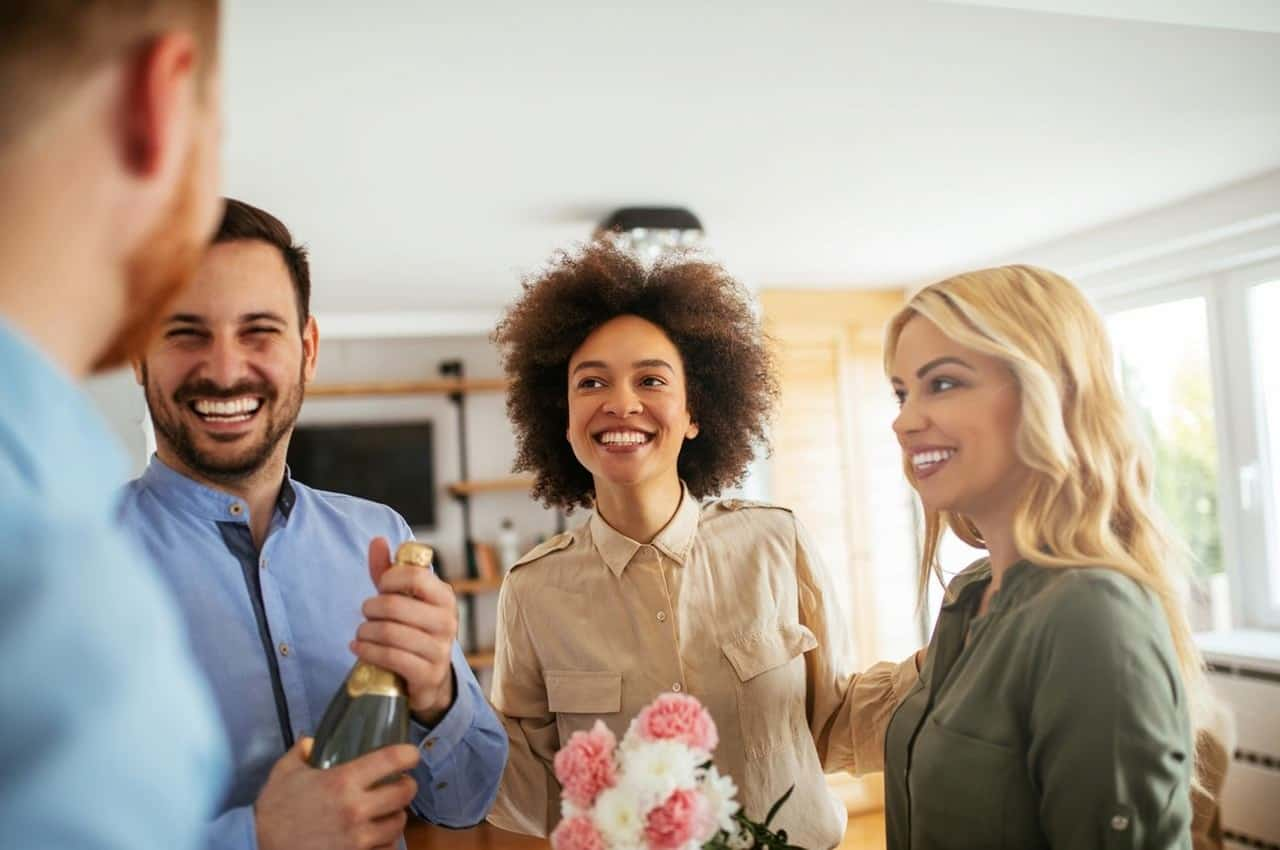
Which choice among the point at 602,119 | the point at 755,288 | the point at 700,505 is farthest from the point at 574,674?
the point at 755,288

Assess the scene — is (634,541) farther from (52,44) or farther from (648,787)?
(52,44)

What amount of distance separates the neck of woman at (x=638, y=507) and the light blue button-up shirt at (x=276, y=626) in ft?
1.62

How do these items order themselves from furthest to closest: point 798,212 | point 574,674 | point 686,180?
point 798,212, point 686,180, point 574,674

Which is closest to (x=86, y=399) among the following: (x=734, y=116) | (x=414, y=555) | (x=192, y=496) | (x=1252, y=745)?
(x=414, y=555)

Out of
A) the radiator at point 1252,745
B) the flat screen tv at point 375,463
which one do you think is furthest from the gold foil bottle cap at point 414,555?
the flat screen tv at point 375,463

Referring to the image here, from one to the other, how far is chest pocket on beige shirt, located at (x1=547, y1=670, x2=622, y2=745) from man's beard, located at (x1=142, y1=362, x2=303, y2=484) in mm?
648

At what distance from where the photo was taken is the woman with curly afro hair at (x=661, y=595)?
63.3 inches

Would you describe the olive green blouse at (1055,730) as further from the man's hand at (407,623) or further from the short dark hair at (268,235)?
the short dark hair at (268,235)

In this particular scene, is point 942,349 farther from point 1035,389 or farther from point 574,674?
point 574,674

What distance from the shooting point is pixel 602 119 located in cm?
293

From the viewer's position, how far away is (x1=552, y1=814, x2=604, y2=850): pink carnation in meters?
0.94

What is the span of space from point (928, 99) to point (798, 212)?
A: 125 cm

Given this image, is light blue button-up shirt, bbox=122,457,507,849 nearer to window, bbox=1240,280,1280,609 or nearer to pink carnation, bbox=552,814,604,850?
pink carnation, bbox=552,814,604,850

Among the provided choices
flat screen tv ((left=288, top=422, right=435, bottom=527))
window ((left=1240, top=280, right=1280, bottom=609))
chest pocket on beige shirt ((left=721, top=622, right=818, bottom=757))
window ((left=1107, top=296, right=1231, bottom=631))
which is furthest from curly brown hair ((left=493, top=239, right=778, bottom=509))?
flat screen tv ((left=288, top=422, right=435, bottom=527))
